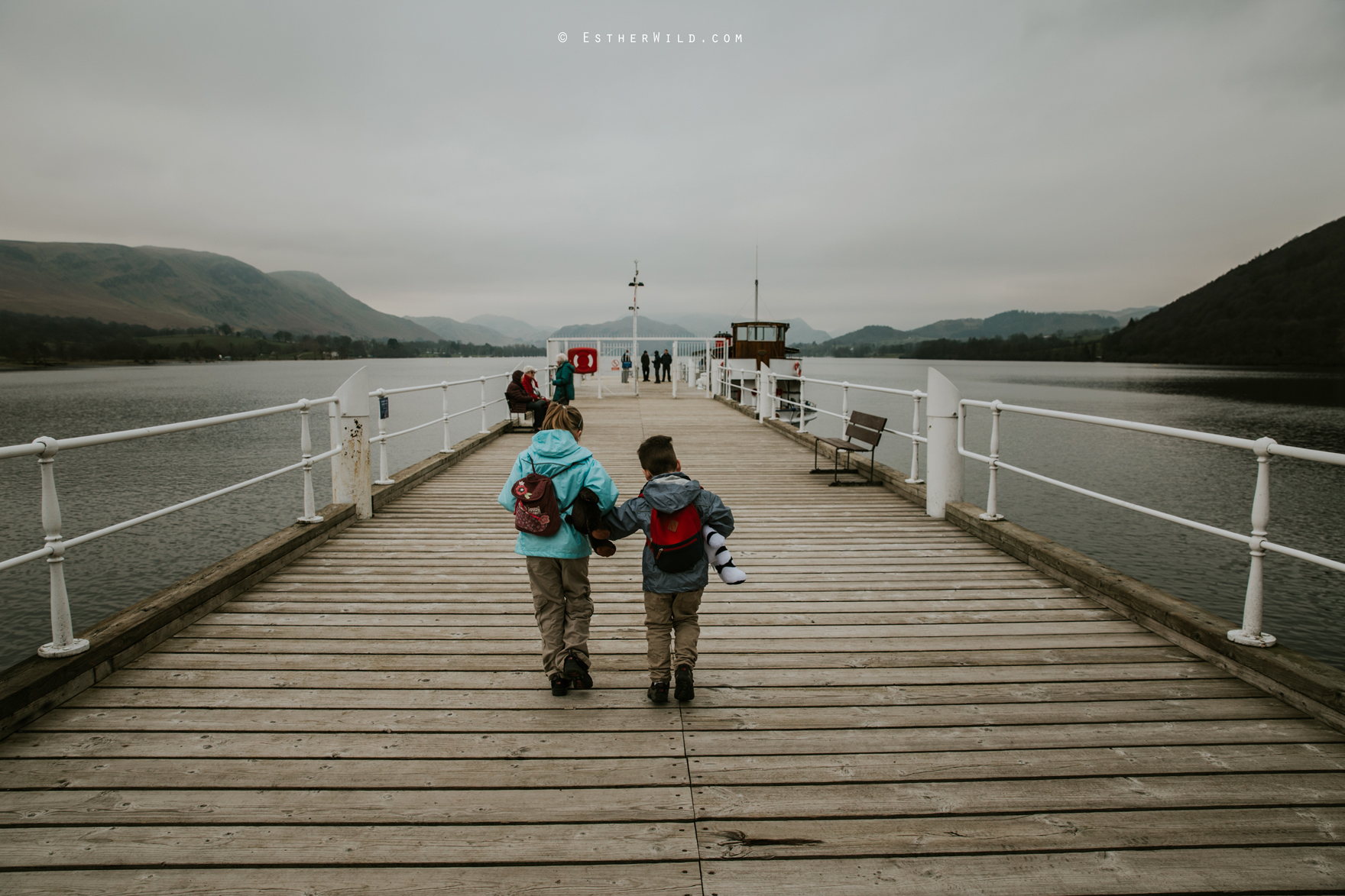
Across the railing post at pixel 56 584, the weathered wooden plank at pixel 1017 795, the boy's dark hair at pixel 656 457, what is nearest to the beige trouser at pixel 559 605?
the boy's dark hair at pixel 656 457

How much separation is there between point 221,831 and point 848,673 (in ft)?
7.90

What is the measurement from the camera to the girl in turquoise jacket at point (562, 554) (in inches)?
118

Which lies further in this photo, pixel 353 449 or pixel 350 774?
pixel 353 449

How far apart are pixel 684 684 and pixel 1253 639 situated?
2.49m

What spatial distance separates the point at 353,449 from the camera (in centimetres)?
612

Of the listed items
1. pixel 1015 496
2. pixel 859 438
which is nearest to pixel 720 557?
pixel 859 438

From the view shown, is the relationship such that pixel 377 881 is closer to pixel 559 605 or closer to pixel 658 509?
pixel 559 605

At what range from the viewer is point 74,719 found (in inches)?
110

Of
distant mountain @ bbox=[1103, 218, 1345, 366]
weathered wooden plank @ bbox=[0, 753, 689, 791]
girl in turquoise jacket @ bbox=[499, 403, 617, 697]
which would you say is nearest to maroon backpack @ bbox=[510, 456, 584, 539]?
girl in turquoise jacket @ bbox=[499, 403, 617, 697]

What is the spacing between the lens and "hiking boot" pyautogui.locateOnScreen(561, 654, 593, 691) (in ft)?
9.86

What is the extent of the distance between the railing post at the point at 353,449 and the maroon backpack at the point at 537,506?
12.2 feet

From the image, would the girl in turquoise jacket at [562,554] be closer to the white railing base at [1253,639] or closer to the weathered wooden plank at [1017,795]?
the weathered wooden plank at [1017,795]

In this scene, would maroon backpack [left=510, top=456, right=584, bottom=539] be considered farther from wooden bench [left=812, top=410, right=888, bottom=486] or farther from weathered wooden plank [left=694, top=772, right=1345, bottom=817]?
wooden bench [left=812, top=410, right=888, bottom=486]

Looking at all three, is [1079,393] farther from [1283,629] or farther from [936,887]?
[936,887]
